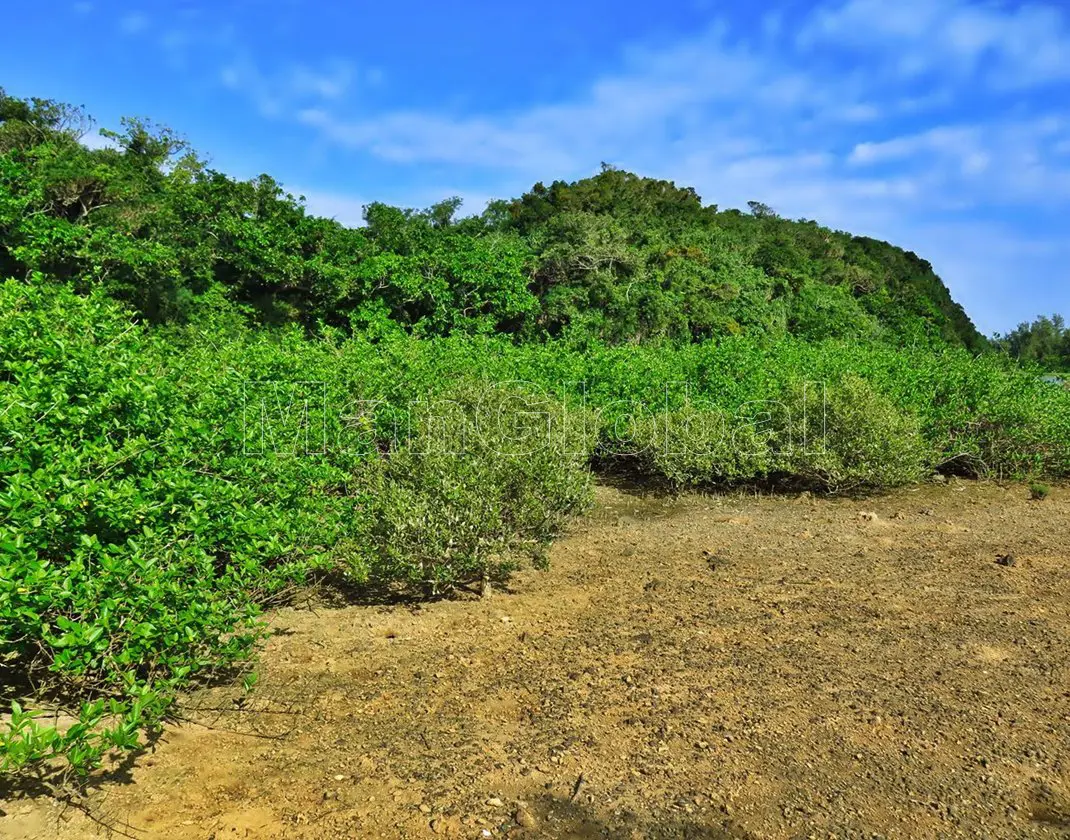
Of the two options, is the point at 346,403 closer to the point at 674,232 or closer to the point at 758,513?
the point at 758,513

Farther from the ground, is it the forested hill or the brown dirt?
the forested hill

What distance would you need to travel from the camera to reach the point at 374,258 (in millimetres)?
17484

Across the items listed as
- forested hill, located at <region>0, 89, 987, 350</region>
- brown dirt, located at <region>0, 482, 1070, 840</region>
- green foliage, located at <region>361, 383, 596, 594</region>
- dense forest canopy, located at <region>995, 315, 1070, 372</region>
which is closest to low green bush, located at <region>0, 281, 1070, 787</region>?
green foliage, located at <region>361, 383, 596, 594</region>

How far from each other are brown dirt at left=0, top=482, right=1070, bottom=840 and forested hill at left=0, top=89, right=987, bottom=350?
7134 millimetres

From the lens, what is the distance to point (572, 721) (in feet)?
11.4

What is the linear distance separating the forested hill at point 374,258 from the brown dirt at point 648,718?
281 inches

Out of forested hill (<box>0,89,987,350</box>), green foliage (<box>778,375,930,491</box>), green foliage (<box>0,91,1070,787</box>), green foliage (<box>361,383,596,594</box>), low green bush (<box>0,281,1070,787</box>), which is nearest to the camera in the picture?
low green bush (<box>0,281,1070,787</box>)

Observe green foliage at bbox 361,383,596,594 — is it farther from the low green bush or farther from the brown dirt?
the brown dirt

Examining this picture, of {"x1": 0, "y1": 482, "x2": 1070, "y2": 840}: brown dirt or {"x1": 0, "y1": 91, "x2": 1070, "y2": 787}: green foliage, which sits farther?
{"x1": 0, "y1": 91, "x2": 1070, "y2": 787}: green foliage

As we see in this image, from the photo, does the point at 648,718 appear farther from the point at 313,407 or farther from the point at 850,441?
the point at 850,441

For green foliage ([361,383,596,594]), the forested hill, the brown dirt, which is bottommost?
the brown dirt

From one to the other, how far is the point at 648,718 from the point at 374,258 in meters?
15.4

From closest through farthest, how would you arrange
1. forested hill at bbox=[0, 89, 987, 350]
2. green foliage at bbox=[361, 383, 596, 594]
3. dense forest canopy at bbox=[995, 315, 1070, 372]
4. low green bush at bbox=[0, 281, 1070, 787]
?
1. low green bush at bbox=[0, 281, 1070, 787]
2. green foliage at bbox=[361, 383, 596, 594]
3. forested hill at bbox=[0, 89, 987, 350]
4. dense forest canopy at bbox=[995, 315, 1070, 372]

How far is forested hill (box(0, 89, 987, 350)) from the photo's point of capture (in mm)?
13758
